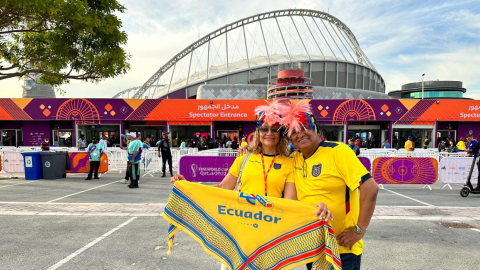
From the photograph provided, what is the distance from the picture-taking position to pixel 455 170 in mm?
9758

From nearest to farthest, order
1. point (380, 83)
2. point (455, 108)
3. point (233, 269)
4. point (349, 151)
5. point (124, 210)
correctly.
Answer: point (349, 151), point (233, 269), point (124, 210), point (455, 108), point (380, 83)

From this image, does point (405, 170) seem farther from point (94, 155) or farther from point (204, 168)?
point (94, 155)

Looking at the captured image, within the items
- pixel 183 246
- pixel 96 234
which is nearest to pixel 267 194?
pixel 183 246

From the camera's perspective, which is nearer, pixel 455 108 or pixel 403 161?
pixel 403 161

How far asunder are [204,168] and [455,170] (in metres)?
9.74

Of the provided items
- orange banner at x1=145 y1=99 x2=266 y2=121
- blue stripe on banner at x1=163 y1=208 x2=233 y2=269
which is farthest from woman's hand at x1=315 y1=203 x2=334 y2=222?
orange banner at x1=145 y1=99 x2=266 y2=121

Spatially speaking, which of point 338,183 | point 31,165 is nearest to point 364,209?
point 338,183

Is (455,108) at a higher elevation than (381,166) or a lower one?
higher

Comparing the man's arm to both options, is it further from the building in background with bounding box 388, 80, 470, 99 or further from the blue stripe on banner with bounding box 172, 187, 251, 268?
the building in background with bounding box 388, 80, 470, 99

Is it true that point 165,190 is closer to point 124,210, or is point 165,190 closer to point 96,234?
point 124,210

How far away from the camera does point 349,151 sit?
2092mm

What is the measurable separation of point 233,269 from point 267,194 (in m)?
0.77

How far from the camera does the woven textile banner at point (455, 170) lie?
9695mm

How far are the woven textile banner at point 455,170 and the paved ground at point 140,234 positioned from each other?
182cm
